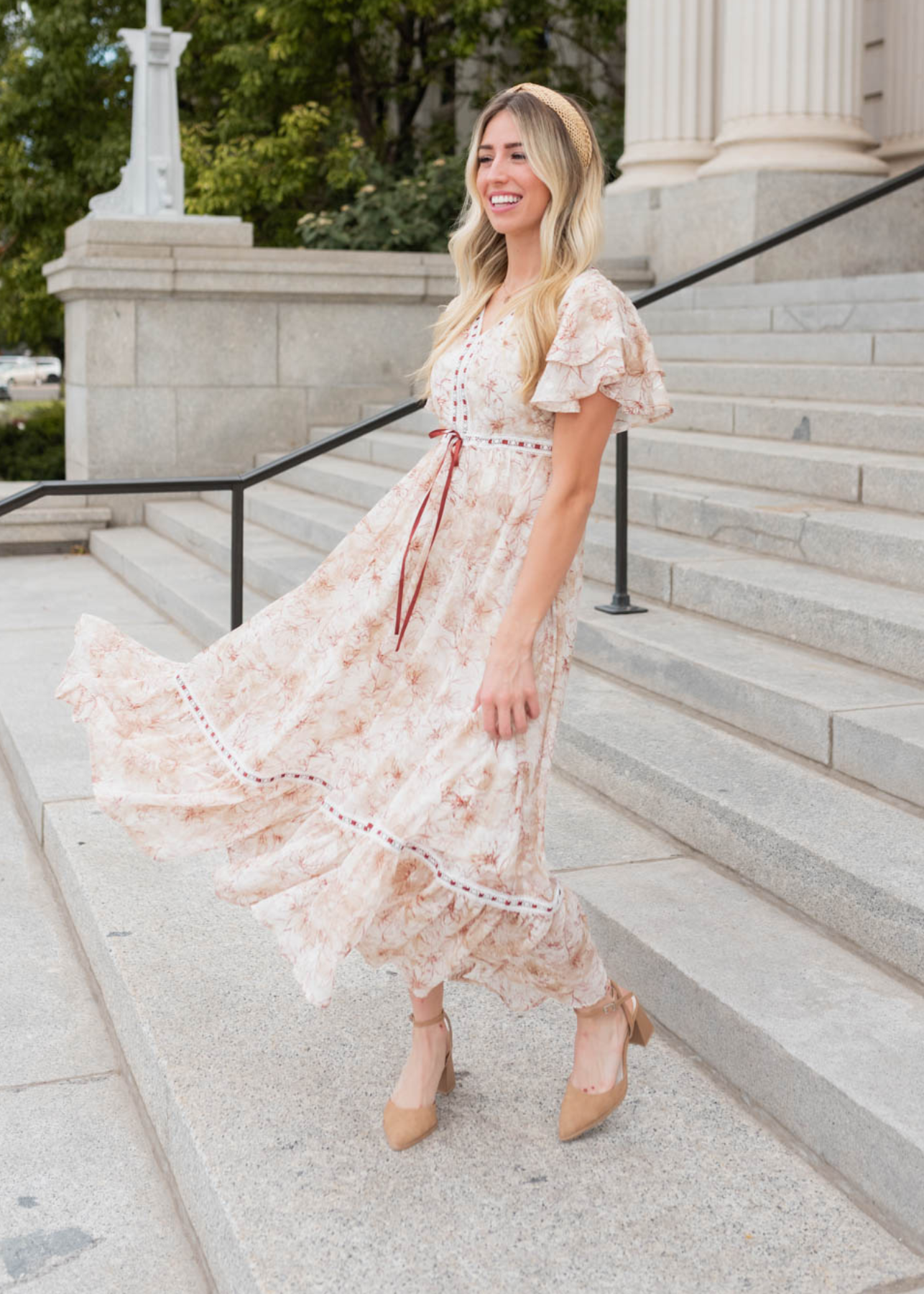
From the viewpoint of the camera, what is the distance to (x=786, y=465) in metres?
6.25

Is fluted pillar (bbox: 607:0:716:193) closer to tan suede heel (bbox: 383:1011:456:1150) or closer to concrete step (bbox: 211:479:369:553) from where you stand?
concrete step (bbox: 211:479:369:553)

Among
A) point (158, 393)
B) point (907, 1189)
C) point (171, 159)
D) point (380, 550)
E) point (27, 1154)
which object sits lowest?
point (27, 1154)

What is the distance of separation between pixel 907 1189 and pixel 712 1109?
20.5 inches

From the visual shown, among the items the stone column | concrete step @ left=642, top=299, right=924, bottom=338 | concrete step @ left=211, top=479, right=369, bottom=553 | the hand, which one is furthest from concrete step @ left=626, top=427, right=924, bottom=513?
the stone column

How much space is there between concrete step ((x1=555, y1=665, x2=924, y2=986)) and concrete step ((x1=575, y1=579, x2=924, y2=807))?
6 cm

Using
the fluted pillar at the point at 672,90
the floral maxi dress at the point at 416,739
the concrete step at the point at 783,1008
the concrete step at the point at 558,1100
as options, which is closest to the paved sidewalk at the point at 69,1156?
the concrete step at the point at 558,1100

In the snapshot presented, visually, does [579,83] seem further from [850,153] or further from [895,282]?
[895,282]

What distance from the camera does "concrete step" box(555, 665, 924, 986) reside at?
330cm

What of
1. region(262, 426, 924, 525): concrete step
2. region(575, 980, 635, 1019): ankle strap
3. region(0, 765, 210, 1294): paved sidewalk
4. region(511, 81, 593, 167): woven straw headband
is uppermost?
region(511, 81, 593, 167): woven straw headband

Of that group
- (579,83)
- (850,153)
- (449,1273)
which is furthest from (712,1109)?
(579,83)

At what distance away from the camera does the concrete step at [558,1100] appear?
2.55m

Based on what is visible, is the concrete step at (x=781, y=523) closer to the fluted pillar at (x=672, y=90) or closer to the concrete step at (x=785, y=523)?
the concrete step at (x=785, y=523)

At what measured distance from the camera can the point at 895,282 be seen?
8.15 meters

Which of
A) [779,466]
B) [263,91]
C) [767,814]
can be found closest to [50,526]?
[779,466]
